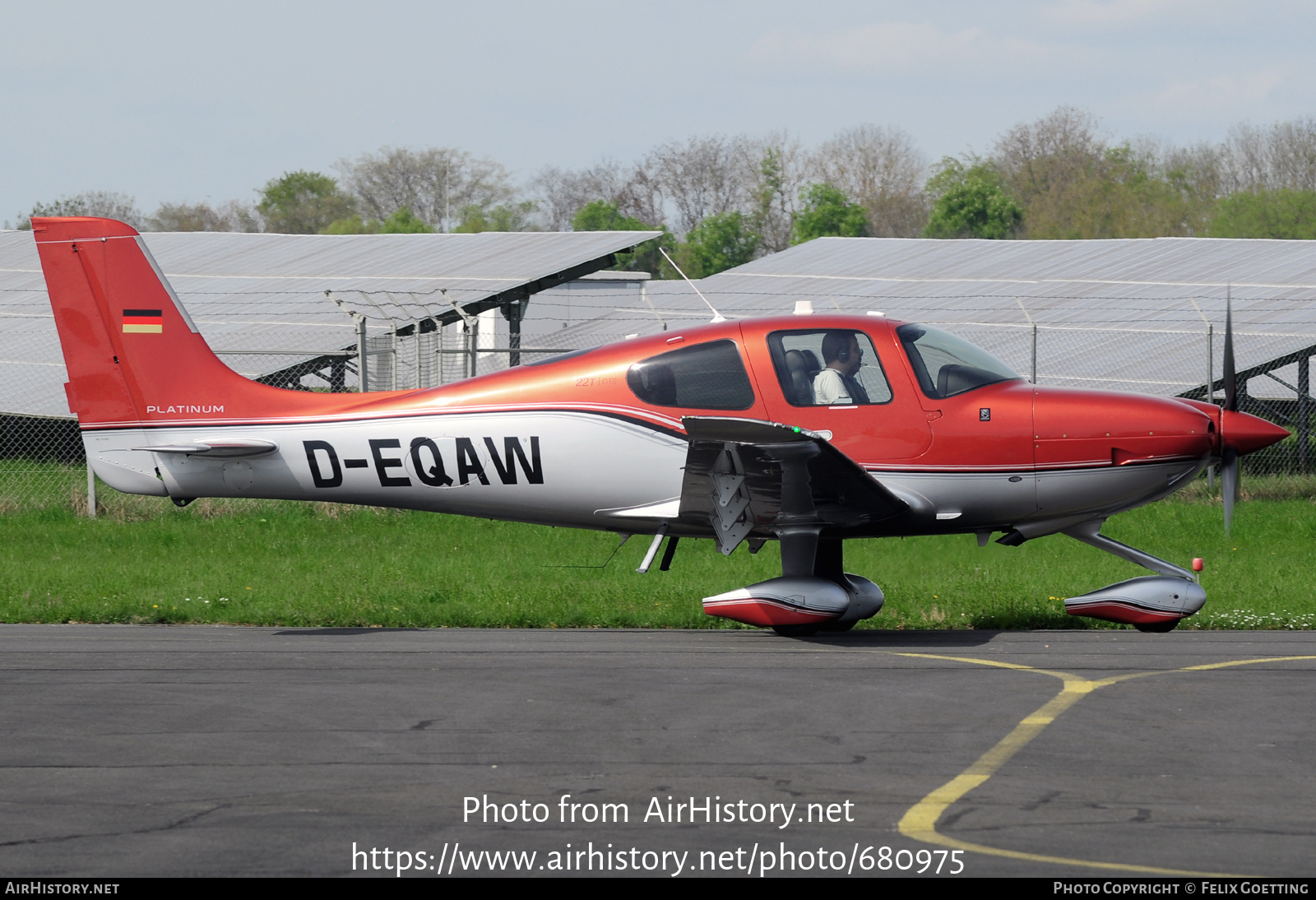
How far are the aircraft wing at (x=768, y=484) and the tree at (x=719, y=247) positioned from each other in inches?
2673

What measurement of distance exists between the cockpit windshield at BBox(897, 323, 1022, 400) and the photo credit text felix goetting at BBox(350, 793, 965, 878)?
5468 mm

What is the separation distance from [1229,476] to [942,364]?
7.67ft

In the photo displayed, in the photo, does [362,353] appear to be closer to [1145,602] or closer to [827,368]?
[827,368]

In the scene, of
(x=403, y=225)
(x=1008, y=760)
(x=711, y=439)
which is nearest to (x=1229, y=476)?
(x=711, y=439)

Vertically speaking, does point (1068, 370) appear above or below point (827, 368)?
below

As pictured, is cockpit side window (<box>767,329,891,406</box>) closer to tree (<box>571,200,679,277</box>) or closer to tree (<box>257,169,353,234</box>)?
tree (<box>571,200,679,277</box>)

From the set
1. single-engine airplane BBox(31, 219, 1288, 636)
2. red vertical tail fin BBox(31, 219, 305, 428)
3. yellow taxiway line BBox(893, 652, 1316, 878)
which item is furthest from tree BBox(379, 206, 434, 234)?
yellow taxiway line BBox(893, 652, 1316, 878)

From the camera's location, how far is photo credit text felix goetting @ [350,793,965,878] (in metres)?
5.09

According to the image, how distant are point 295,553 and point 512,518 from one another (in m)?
4.90

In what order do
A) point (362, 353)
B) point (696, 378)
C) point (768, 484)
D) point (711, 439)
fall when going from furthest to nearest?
point (362, 353)
point (696, 378)
point (768, 484)
point (711, 439)

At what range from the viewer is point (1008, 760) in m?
6.68

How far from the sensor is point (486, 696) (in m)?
8.33
